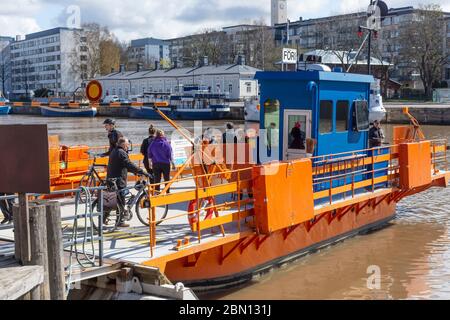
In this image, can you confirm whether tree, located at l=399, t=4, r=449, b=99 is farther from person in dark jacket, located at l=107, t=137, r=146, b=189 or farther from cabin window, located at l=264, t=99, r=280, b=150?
person in dark jacket, located at l=107, t=137, r=146, b=189

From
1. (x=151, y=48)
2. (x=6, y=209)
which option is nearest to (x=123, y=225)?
(x=6, y=209)

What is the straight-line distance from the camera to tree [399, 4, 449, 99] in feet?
251

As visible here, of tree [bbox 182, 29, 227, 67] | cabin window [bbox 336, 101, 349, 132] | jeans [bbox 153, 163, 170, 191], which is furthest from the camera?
tree [bbox 182, 29, 227, 67]

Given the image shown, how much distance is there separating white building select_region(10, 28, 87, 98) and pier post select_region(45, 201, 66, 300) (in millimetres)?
118147

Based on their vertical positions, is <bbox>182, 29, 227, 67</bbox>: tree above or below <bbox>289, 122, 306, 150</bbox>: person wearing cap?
above

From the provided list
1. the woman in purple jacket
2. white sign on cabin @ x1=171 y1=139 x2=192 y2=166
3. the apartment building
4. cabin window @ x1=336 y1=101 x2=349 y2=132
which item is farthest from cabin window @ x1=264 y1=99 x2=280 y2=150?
the apartment building

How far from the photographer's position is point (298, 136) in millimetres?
12102

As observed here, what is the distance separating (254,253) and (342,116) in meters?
4.02

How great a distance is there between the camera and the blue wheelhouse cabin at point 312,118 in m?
11.9

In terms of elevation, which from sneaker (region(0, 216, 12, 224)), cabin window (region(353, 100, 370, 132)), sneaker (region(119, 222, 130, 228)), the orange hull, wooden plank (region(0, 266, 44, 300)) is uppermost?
cabin window (region(353, 100, 370, 132))

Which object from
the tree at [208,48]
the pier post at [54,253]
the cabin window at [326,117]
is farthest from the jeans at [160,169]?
the tree at [208,48]

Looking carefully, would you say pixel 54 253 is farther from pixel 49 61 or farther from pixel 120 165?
pixel 49 61

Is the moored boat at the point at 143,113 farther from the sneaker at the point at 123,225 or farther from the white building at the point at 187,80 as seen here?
the sneaker at the point at 123,225
